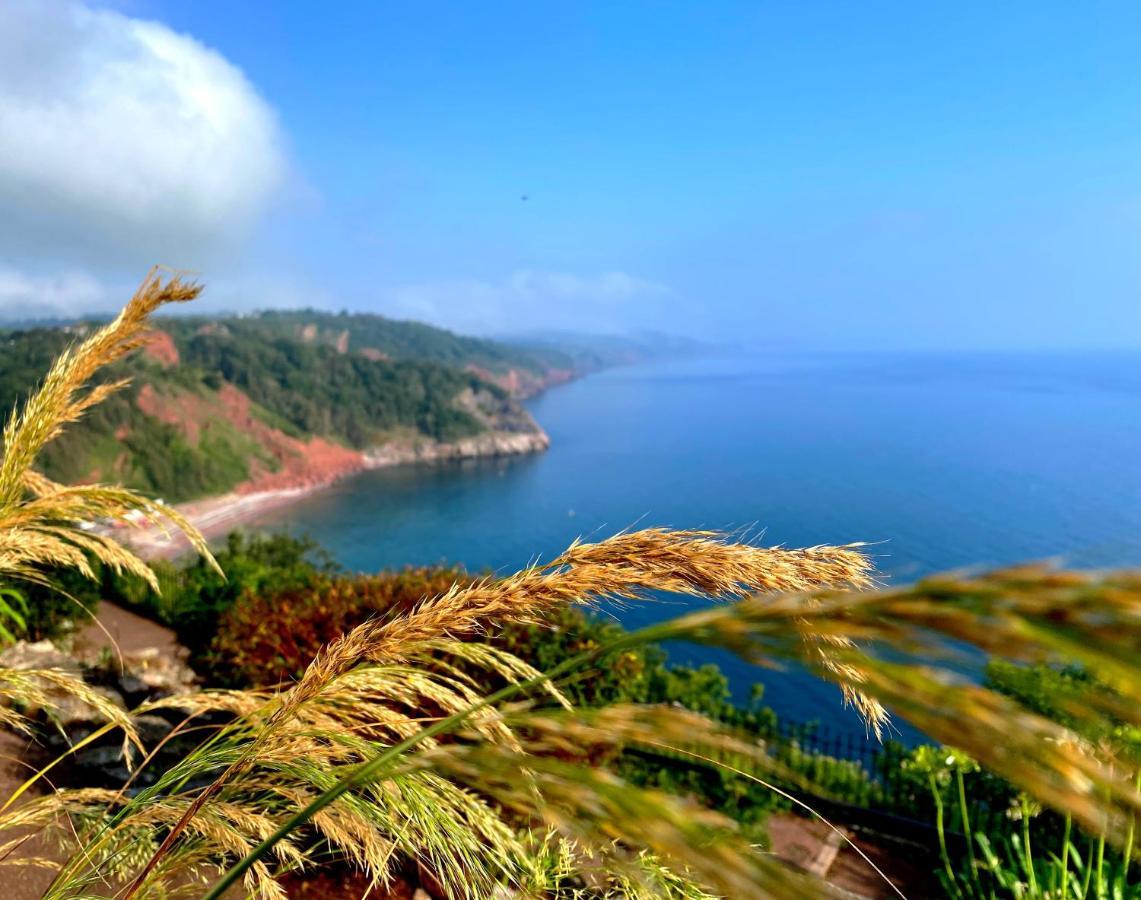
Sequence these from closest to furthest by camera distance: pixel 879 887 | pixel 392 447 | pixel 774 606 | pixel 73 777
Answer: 1. pixel 774 606
2. pixel 73 777
3. pixel 879 887
4. pixel 392 447

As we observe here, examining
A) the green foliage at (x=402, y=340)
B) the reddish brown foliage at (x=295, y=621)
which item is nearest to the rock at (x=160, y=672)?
the reddish brown foliage at (x=295, y=621)

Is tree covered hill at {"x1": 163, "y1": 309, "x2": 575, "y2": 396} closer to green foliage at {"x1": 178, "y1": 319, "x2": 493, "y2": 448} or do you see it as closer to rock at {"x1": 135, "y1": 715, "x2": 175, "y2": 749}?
green foliage at {"x1": 178, "y1": 319, "x2": 493, "y2": 448}

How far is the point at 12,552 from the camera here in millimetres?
2277

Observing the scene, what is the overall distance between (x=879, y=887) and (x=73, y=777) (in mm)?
5528

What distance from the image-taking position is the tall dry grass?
595 mm

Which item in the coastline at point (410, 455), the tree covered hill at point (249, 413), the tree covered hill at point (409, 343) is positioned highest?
the tree covered hill at point (409, 343)

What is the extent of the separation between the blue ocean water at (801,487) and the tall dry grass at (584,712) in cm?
1612

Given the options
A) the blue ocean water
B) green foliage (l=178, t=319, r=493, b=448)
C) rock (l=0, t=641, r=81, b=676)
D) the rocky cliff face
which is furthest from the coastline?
rock (l=0, t=641, r=81, b=676)

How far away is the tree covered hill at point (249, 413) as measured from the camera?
228 ft

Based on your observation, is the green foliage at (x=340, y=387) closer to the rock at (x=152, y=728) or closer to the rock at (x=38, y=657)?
the rock at (x=38, y=657)

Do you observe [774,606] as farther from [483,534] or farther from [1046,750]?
[483,534]

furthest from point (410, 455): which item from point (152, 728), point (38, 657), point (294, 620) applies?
point (294, 620)

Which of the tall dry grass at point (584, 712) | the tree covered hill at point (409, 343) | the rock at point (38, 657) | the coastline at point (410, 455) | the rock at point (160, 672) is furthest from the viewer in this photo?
the tree covered hill at point (409, 343)

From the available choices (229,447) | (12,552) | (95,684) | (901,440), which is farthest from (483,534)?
(12,552)
